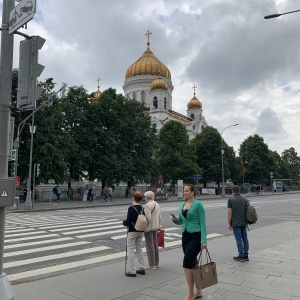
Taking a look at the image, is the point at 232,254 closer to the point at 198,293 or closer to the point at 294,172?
the point at 198,293

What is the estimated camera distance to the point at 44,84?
1404 inches

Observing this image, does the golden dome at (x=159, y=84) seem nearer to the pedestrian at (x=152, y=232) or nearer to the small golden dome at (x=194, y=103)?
the small golden dome at (x=194, y=103)

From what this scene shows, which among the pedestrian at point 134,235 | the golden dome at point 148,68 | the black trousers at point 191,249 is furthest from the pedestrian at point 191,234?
the golden dome at point 148,68

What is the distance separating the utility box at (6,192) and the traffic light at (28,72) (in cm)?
99

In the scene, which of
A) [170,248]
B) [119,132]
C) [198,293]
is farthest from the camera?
[119,132]

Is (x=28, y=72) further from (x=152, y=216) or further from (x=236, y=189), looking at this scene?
(x=236, y=189)

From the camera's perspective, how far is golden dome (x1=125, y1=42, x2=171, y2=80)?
87.0 meters

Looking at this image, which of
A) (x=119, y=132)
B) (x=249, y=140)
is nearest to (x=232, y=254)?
(x=119, y=132)

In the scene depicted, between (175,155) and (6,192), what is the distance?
2111 inches

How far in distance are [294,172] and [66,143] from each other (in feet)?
345

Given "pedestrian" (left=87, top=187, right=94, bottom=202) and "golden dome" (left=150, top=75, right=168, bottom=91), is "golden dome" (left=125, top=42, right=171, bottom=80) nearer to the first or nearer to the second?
"golden dome" (left=150, top=75, right=168, bottom=91)

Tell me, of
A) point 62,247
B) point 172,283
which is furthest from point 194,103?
point 172,283

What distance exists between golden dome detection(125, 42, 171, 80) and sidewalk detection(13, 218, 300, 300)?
81.2 meters

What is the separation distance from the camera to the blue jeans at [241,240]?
26.6 ft
